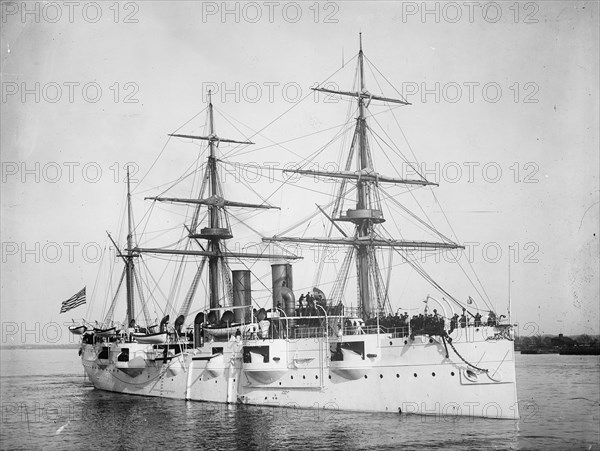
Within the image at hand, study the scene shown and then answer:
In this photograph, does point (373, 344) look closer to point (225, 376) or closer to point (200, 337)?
point (225, 376)

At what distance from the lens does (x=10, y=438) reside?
29.1 metres

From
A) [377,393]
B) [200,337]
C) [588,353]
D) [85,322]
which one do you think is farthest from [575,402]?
[588,353]

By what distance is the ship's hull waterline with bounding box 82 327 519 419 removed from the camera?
30359mm

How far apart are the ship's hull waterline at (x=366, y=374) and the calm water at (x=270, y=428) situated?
671 millimetres

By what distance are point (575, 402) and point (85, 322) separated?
113 ft

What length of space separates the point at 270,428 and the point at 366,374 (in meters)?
5.03

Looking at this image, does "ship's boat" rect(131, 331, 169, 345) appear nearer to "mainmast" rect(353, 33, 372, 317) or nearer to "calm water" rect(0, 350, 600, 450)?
"calm water" rect(0, 350, 600, 450)

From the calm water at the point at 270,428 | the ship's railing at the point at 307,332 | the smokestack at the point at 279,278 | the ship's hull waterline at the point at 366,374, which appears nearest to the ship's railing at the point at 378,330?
the ship's hull waterline at the point at 366,374

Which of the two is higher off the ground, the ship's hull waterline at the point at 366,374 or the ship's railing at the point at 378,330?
the ship's railing at the point at 378,330

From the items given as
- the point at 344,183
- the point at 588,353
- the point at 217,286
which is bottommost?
the point at 588,353

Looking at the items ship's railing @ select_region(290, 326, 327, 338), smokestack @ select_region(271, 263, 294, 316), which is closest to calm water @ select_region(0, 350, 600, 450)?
ship's railing @ select_region(290, 326, 327, 338)

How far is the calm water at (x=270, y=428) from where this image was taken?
26.8 m

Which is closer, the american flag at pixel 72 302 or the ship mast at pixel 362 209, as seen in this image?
the ship mast at pixel 362 209

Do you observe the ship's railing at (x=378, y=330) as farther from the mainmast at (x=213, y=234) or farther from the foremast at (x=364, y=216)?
the mainmast at (x=213, y=234)
